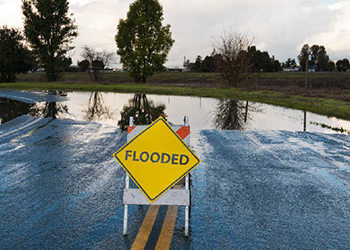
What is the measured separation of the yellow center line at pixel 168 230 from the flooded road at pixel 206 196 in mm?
86

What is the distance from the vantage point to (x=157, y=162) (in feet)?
15.7

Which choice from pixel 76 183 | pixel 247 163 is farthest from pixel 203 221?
pixel 247 163

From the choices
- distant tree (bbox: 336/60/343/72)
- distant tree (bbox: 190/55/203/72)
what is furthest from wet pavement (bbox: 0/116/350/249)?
distant tree (bbox: 336/60/343/72)

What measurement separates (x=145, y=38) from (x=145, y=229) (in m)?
47.4

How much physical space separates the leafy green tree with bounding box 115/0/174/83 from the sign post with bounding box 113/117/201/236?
150ft

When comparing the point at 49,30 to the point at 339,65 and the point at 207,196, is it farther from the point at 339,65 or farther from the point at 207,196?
the point at 339,65

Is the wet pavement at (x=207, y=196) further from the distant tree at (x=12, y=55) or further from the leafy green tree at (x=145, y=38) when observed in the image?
the distant tree at (x=12, y=55)

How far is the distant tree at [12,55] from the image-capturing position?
5175 cm

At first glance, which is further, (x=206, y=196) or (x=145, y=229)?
(x=206, y=196)

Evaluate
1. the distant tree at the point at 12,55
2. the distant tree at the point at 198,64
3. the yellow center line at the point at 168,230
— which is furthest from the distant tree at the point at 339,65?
the yellow center line at the point at 168,230

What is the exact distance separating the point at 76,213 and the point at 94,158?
341cm

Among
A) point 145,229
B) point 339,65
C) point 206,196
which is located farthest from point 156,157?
point 339,65

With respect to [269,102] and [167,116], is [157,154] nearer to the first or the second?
[167,116]

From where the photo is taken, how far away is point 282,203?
227 inches
